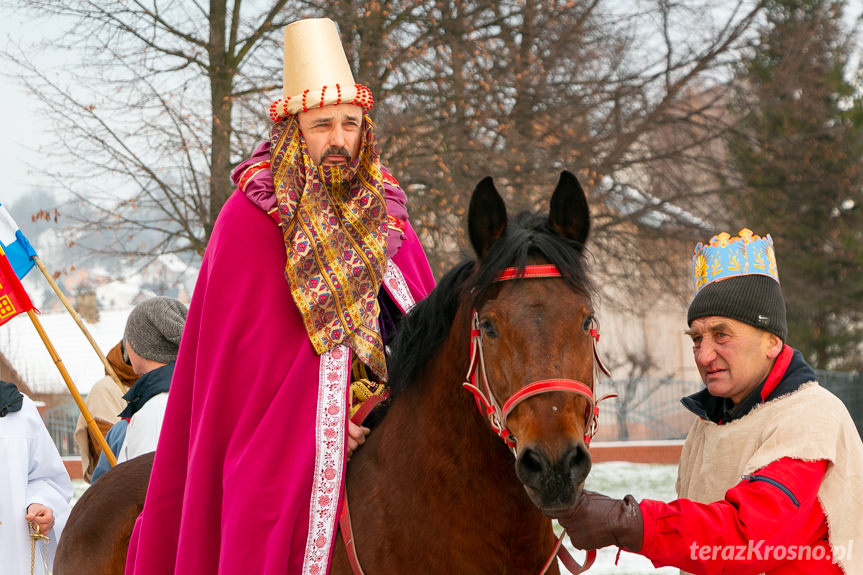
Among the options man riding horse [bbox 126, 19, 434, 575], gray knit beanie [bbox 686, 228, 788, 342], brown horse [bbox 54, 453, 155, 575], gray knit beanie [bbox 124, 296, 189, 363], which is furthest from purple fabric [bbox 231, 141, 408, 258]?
gray knit beanie [bbox 124, 296, 189, 363]

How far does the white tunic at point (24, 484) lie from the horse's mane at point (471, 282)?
2.98 m

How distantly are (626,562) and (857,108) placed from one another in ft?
52.8

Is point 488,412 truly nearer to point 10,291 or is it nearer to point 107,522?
point 107,522

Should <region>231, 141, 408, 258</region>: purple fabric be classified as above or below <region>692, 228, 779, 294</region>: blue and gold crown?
above

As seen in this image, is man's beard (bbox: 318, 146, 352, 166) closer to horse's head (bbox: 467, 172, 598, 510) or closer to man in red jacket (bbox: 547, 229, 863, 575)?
Result: horse's head (bbox: 467, 172, 598, 510)

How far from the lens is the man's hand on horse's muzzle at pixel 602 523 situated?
A: 248 cm

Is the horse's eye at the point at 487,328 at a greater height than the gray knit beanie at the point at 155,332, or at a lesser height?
lesser

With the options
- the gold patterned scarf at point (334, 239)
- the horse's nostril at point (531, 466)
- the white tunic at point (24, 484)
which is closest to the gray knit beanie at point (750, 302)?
the horse's nostril at point (531, 466)

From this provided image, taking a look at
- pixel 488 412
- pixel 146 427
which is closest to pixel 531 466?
pixel 488 412

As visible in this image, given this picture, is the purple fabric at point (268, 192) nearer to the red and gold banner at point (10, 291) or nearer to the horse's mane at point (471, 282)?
the horse's mane at point (471, 282)

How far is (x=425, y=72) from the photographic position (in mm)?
12977

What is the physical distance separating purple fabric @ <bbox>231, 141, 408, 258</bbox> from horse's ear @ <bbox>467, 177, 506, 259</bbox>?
2.26ft

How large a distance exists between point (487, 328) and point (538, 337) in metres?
0.18

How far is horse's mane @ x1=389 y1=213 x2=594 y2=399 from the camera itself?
98.6 inches
